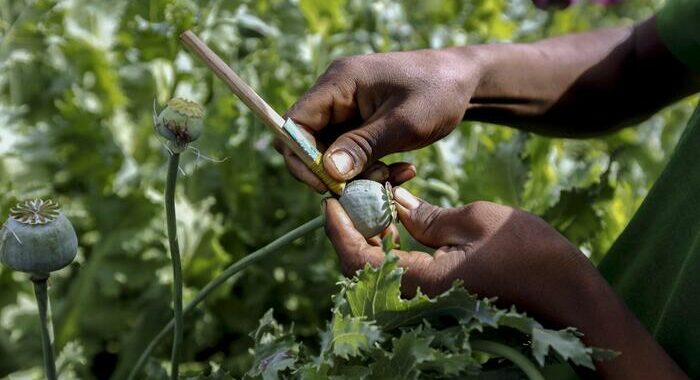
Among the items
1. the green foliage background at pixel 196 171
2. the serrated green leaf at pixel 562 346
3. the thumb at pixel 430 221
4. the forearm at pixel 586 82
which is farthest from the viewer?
the green foliage background at pixel 196 171

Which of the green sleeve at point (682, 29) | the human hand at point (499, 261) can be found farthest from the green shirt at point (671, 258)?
the human hand at point (499, 261)

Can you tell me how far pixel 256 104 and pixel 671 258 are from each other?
16.6 inches

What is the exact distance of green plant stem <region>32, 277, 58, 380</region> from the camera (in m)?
0.94

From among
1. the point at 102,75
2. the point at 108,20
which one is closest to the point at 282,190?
the point at 102,75

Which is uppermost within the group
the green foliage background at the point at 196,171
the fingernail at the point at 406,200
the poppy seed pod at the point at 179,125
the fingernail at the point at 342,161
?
the poppy seed pod at the point at 179,125

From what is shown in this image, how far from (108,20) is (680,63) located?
1251 millimetres

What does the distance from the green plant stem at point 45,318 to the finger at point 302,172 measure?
0.84 feet

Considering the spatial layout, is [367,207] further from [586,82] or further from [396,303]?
[586,82]

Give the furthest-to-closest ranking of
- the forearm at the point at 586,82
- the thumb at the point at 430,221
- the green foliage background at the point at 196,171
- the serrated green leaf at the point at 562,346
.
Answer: the green foliage background at the point at 196,171 → the forearm at the point at 586,82 → the thumb at the point at 430,221 → the serrated green leaf at the point at 562,346

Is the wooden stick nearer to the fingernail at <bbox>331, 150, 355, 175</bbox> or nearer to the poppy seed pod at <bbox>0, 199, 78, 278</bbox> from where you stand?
the fingernail at <bbox>331, 150, 355, 175</bbox>

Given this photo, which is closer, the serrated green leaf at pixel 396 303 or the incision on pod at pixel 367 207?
the serrated green leaf at pixel 396 303

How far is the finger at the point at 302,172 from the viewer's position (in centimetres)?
94

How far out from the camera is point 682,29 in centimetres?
110

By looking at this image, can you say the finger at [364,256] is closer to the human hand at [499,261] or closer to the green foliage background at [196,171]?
the human hand at [499,261]
